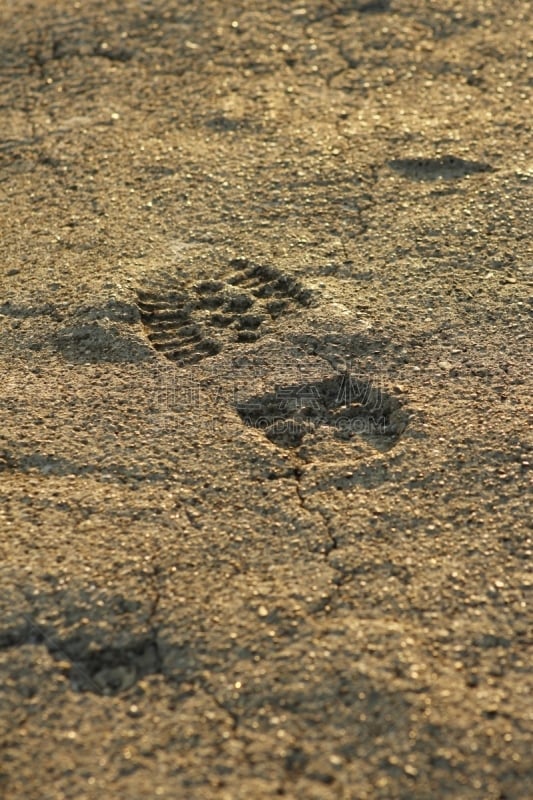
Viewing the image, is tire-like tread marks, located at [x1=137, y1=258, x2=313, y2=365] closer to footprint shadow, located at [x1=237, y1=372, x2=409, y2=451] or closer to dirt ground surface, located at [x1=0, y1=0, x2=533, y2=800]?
dirt ground surface, located at [x1=0, y1=0, x2=533, y2=800]

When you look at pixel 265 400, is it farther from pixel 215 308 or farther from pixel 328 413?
pixel 215 308

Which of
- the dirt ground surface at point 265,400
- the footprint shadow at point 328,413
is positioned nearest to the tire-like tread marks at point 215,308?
the dirt ground surface at point 265,400

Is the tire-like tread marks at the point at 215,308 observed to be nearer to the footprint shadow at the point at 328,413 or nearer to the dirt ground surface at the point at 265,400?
the dirt ground surface at the point at 265,400

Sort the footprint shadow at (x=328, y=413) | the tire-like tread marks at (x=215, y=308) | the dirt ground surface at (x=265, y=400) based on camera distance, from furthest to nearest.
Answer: the tire-like tread marks at (x=215, y=308)
the footprint shadow at (x=328, y=413)
the dirt ground surface at (x=265, y=400)

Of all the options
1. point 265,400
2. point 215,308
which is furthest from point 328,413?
point 215,308

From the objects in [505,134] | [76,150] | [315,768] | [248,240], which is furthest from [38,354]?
[505,134]

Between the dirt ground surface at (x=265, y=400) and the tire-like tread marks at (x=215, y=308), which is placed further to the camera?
the tire-like tread marks at (x=215, y=308)

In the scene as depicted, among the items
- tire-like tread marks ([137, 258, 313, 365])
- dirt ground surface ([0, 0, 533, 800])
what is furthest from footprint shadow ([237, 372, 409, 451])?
tire-like tread marks ([137, 258, 313, 365])

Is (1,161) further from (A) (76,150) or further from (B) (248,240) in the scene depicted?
(B) (248,240)
